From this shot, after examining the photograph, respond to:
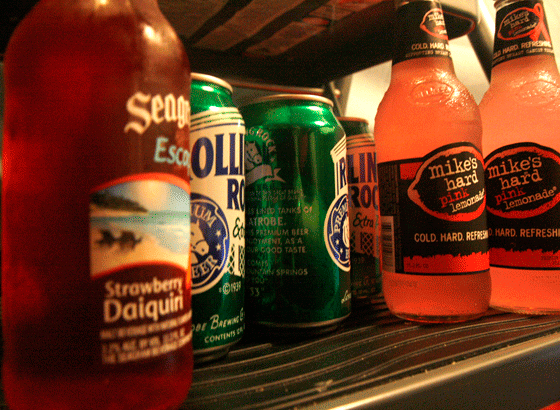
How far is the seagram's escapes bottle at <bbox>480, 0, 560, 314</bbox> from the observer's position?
0.68m

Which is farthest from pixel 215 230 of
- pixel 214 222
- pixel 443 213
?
pixel 443 213

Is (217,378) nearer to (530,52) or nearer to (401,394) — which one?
(401,394)

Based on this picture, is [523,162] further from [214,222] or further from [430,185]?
[214,222]

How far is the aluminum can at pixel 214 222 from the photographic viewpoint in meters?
0.49

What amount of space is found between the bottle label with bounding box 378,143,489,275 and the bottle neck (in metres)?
0.26

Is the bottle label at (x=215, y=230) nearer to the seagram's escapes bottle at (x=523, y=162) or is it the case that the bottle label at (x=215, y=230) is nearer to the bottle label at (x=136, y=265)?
the bottle label at (x=136, y=265)

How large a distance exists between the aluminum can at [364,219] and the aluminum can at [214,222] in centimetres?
31

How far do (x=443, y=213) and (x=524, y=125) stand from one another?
0.83 ft

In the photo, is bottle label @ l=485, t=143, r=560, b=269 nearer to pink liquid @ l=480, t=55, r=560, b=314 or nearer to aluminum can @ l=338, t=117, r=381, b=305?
pink liquid @ l=480, t=55, r=560, b=314

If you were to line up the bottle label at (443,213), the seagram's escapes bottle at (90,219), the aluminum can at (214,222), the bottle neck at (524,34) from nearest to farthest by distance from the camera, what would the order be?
the seagram's escapes bottle at (90,219)
the aluminum can at (214,222)
the bottle label at (443,213)
the bottle neck at (524,34)

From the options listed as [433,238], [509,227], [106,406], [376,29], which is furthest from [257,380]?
[376,29]

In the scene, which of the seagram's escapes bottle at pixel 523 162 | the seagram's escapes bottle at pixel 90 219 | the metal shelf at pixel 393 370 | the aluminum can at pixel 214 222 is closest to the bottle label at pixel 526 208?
the seagram's escapes bottle at pixel 523 162

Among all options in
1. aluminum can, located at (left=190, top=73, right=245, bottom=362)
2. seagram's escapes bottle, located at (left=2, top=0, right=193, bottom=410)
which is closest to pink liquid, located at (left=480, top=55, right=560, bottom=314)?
aluminum can, located at (left=190, top=73, right=245, bottom=362)

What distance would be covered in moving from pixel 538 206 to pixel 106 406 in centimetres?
69
